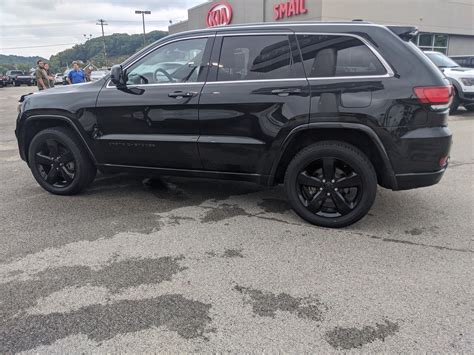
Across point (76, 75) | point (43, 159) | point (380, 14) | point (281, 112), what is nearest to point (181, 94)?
point (281, 112)

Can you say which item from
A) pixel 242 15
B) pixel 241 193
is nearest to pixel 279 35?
pixel 241 193

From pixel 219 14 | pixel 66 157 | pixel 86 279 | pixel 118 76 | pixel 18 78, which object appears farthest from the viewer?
pixel 18 78

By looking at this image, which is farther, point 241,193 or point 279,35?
point 241,193

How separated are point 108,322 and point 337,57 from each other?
285 centimetres

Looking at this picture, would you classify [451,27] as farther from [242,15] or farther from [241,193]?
[241,193]

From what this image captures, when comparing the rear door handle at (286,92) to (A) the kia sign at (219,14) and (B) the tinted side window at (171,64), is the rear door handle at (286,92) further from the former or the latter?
(A) the kia sign at (219,14)

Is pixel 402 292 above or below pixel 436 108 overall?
below

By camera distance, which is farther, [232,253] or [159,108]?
[159,108]

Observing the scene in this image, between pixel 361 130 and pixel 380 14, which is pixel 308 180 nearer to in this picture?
pixel 361 130

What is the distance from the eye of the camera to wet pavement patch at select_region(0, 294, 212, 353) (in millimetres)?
2352

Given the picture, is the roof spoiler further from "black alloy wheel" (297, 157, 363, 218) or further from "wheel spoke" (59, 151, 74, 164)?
"wheel spoke" (59, 151, 74, 164)

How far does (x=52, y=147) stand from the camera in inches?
185

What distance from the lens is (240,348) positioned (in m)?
2.26

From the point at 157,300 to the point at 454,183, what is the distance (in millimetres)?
4348
